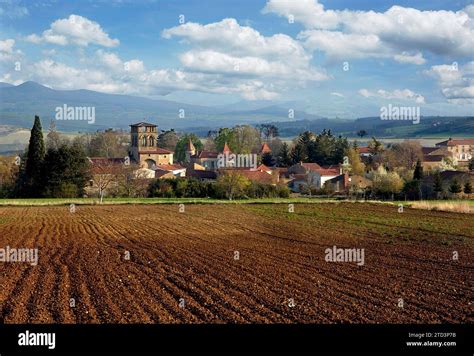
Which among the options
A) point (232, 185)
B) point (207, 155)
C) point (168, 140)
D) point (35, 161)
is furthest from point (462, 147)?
point (35, 161)

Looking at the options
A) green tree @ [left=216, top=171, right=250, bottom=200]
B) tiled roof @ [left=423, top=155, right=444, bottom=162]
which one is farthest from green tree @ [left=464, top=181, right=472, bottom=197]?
tiled roof @ [left=423, top=155, right=444, bottom=162]

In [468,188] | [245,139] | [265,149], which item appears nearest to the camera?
[468,188]

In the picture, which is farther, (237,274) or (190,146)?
(190,146)

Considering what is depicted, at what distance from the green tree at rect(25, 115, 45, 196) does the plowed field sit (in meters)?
29.5

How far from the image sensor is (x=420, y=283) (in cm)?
1334

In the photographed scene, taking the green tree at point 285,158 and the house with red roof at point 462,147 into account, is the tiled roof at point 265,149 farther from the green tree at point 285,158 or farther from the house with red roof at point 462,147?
the house with red roof at point 462,147

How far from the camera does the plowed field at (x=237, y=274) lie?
10.2 meters

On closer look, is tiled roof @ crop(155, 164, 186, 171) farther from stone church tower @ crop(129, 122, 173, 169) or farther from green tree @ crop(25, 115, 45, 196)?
green tree @ crop(25, 115, 45, 196)

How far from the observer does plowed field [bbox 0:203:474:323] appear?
33.6 feet

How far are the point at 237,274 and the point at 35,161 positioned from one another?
163 ft

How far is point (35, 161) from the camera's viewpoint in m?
59.2

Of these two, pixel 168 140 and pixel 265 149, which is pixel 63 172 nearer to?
pixel 265 149

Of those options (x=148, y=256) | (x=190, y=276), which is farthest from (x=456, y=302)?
(x=148, y=256)

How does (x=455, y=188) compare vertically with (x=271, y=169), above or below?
below
